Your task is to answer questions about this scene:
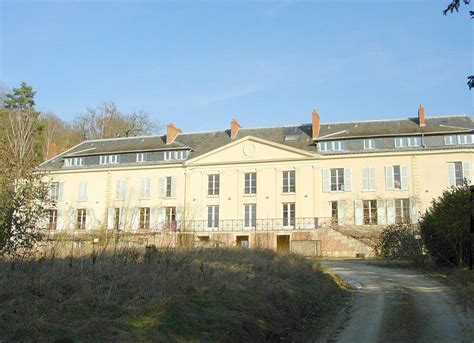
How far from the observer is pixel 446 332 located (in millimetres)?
8422

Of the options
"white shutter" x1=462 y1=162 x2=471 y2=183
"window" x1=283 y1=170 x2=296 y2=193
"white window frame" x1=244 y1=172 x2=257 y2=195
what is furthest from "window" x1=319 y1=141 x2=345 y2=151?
"white shutter" x1=462 y1=162 x2=471 y2=183

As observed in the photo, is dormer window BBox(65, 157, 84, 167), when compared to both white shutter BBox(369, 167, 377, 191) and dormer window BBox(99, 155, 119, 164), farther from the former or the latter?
white shutter BBox(369, 167, 377, 191)

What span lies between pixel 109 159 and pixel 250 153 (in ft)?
45.5

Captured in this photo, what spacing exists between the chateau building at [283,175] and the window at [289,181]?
8 cm

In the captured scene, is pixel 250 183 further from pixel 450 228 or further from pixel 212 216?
pixel 450 228

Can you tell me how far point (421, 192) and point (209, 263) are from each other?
30168 mm

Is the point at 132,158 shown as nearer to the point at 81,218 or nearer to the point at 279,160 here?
the point at 81,218

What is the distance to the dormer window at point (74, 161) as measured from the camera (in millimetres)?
46200

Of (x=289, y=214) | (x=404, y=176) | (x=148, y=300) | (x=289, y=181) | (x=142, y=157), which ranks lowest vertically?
(x=148, y=300)

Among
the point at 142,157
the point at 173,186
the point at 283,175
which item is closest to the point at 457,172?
the point at 283,175

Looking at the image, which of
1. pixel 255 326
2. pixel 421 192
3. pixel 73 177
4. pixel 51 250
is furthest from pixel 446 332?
pixel 73 177

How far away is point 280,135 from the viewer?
4347 centimetres

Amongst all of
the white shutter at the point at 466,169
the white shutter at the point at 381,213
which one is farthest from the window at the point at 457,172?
the white shutter at the point at 381,213

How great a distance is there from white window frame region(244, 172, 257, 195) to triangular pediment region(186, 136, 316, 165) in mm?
1293
